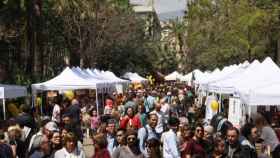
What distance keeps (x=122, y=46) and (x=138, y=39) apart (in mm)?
4841

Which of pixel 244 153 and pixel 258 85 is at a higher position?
pixel 258 85

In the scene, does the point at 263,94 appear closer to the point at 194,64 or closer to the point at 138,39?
the point at 138,39

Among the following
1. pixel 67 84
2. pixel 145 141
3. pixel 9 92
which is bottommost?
pixel 145 141

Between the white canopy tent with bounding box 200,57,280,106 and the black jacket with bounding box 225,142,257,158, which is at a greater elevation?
the white canopy tent with bounding box 200,57,280,106

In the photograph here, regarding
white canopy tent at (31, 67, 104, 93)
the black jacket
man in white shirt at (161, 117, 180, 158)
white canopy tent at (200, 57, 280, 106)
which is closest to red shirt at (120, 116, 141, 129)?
white canopy tent at (200, 57, 280, 106)

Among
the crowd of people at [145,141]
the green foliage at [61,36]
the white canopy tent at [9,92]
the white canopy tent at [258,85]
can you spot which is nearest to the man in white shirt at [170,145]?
the crowd of people at [145,141]

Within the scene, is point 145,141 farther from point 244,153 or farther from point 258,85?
point 258,85

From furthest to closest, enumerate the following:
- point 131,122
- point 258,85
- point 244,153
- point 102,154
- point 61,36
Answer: point 61,36
point 258,85
point 131,122
point 102,154
point 244,153

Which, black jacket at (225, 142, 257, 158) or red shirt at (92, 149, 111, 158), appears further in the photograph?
red shirt at (92, 149, 111, 158)

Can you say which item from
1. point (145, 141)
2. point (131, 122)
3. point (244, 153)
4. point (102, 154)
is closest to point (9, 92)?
point (131, 122)

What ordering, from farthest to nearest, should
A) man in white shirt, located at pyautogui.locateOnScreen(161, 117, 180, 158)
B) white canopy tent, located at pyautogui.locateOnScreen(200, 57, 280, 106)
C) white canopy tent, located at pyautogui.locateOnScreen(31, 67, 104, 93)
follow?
white canopy tent, located at pyautogui.locateOnScreen(31, 67, 104, 93)
white canopy tent, located at pyautogui.locateOnScreen(200, 57, 280, 106)
man in white shirt, located at pyautogui.locateOnScreen(161, 117, 180, 158)

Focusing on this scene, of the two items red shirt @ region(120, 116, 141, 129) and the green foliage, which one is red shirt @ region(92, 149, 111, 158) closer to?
red shirt @ region(120, 116, 141, 129)

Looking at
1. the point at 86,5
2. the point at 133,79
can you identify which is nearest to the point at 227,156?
the point at 86,5

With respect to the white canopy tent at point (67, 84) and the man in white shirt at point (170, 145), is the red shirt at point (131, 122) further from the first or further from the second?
the white canopy tent at point (67, 84)
